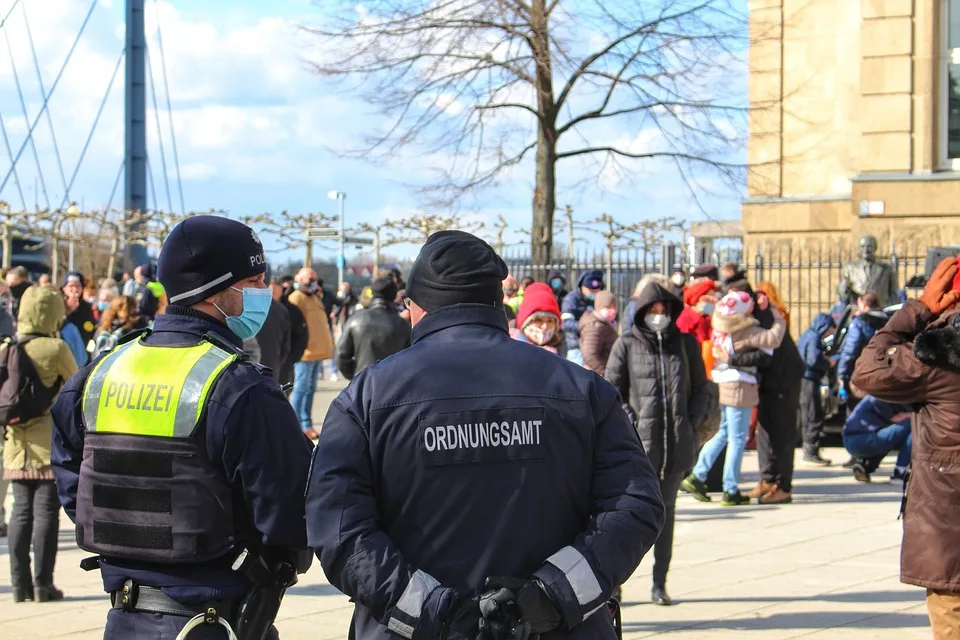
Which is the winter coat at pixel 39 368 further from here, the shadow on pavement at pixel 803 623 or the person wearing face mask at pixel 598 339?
the person wearing face mask at pixel 598 339

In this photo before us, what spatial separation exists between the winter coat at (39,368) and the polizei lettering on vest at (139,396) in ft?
14.0

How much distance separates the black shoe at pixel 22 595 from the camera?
7.70 metres

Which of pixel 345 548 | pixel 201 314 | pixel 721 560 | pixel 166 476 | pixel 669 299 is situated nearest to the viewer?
pixel 345 548

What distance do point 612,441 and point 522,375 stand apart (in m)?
0.29

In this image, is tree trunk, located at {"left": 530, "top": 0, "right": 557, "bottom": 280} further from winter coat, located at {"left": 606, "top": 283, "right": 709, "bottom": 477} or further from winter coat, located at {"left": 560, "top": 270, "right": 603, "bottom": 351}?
winter coat, located at {"left": 606, "top": 283, "right": 709, "bottom": 477}

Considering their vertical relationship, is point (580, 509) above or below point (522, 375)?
below

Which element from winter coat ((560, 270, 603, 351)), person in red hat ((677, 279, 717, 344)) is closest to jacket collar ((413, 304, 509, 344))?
person in red hat ((677, 279, 717, 344))

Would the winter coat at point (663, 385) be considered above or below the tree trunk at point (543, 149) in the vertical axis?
below

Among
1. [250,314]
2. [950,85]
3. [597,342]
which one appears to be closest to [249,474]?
[250,314]

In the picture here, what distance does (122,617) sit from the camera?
370 cm

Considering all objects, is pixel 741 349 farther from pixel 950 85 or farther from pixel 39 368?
pixel 950 85

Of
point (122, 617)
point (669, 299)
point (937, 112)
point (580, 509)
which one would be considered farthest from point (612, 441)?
point (937, 112)

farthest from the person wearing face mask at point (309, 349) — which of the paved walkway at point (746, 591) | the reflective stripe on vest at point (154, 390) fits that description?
the reflective stripe on vest at point (154, 390)

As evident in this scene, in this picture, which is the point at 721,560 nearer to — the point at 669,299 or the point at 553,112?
the point at 669,299
